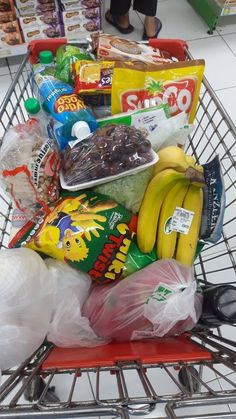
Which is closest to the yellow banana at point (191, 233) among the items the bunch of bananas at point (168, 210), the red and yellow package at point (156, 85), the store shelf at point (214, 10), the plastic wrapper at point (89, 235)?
the bunch of bananas at point (168, 210)

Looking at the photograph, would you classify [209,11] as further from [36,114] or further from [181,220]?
[181,220]

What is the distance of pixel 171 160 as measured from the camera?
0.72 meters

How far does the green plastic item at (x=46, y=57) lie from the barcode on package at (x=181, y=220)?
1.68 feet

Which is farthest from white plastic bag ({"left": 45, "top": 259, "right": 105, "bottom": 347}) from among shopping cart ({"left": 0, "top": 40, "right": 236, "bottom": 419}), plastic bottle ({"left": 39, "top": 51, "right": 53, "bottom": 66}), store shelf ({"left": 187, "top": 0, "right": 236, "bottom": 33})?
store shelf ({"left": 187, "top": 0, "right": 236, "bottom": 33})

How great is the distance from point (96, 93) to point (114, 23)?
149cm

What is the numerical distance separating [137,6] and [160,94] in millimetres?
1402

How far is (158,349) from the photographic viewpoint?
688mm

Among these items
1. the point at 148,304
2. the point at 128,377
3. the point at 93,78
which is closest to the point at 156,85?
the point at 93,78

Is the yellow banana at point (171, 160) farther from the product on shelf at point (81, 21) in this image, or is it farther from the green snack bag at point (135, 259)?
the product on shelf at point (81, 21)

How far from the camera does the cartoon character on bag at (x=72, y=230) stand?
699 millimetres

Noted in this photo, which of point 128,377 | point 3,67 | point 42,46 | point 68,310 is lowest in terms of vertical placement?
point 128,377

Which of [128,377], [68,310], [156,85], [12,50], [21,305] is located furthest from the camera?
[12,50]

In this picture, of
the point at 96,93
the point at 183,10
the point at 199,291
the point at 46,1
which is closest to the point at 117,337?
the point at 199,291

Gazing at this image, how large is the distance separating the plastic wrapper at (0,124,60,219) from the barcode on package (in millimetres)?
259
